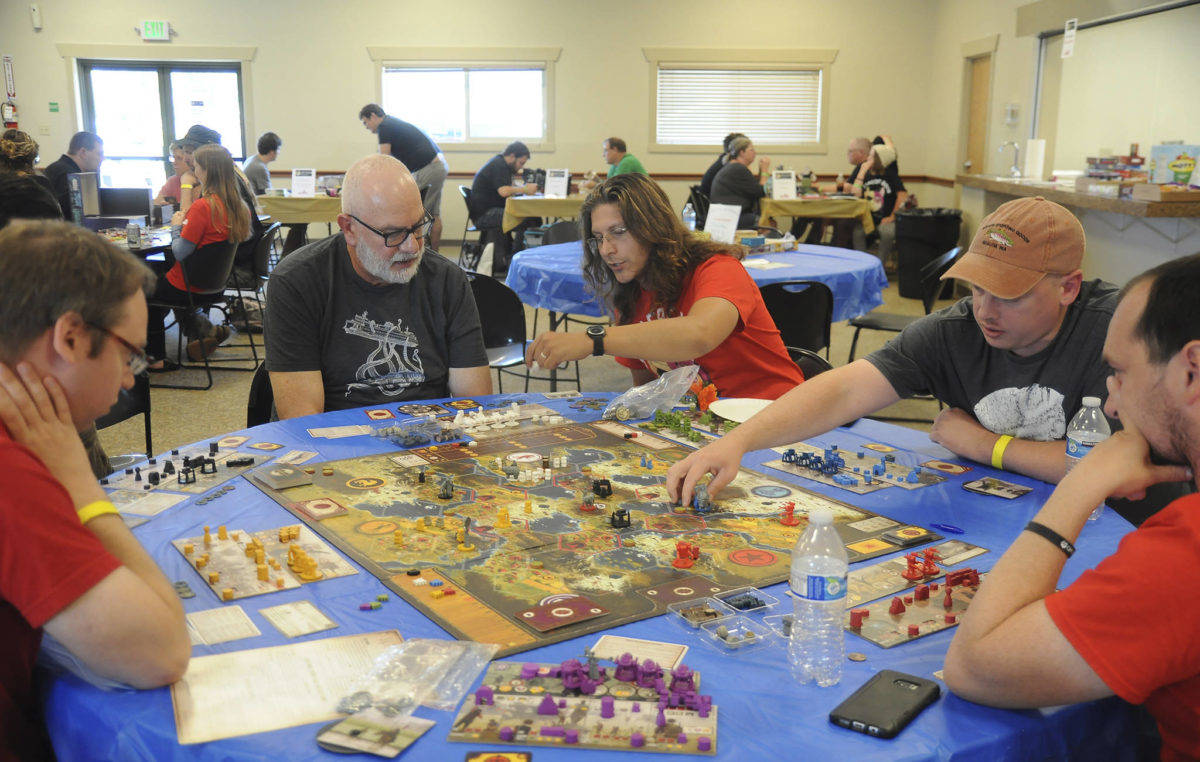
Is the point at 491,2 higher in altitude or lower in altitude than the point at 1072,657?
higher

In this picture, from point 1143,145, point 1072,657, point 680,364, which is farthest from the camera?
point 1143,145

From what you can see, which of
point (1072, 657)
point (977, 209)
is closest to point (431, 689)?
point (1072, 657)

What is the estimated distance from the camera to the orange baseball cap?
1991 mm

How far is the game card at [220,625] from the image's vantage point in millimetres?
1353

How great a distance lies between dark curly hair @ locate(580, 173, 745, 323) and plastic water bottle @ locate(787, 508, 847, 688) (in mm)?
1530

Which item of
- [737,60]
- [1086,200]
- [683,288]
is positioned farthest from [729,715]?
[737,60]

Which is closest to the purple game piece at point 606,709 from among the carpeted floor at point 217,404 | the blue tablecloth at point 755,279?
the blue tablecloth at point 755,279

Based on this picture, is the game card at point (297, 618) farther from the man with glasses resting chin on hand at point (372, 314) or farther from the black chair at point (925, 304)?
the black chair at point (925, 304)

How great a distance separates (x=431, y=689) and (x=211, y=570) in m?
0.56

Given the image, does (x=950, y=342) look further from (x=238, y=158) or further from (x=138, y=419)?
(x=238, y=158)

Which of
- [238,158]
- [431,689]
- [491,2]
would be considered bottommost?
[431,689]

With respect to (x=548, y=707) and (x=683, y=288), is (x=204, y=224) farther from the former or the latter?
(x=548, y=707)

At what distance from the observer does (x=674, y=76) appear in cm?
1260

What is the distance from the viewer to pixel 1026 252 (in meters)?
2.00
